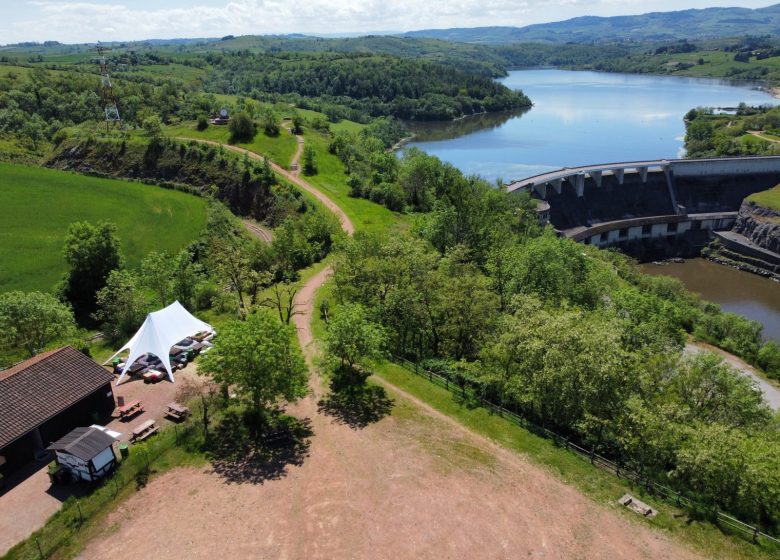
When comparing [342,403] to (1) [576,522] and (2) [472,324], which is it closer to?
(2) [472,324]

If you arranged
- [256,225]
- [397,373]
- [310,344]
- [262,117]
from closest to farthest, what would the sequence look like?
[397,373] < [310,344] < [256,225] < [262,117]

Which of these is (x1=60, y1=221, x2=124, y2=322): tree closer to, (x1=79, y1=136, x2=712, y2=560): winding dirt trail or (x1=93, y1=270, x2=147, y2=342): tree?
(x1=93, y1=270, x2=147, y2=342): tree

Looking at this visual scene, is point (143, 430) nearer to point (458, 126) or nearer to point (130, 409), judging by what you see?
point (130, 409)

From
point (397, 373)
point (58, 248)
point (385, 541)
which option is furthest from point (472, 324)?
point (58, 248)

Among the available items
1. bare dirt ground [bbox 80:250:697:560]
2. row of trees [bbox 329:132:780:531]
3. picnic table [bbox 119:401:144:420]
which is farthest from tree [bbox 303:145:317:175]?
bare dirt ground [bbox 80:250:697:560]

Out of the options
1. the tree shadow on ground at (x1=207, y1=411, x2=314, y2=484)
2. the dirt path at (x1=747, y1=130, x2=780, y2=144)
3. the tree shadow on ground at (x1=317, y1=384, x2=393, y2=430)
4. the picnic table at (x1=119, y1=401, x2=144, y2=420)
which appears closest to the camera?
the tree shadow on ground at (x1=207, y1=411, x2=314, y2=484)
